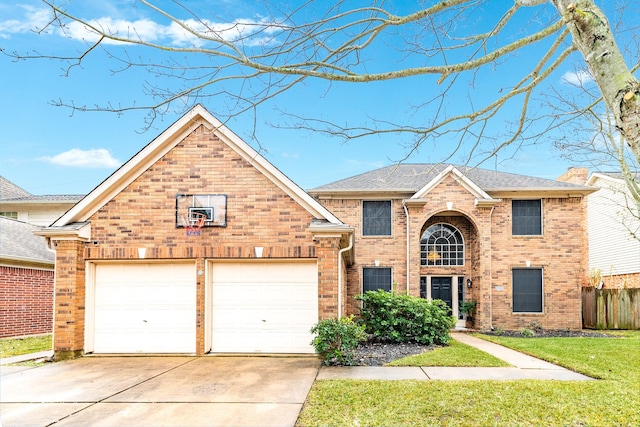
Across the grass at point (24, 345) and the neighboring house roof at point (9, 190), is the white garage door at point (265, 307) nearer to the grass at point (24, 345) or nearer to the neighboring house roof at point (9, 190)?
the grass at point (24, 345)

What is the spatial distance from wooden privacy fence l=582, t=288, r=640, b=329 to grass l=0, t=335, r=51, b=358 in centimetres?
1948

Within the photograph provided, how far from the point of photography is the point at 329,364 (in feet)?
31.8

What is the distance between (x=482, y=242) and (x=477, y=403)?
12199 mm

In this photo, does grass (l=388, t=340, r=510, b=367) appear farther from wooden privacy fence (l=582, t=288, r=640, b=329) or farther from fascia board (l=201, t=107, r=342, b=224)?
wooden privacy fence (l=582, t=288, r=640, b=329)

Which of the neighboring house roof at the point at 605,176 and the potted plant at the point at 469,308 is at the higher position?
the neighboring house roof at the point at 605,176

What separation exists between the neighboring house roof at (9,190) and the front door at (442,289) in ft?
68.3

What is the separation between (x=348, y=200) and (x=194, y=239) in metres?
8.87

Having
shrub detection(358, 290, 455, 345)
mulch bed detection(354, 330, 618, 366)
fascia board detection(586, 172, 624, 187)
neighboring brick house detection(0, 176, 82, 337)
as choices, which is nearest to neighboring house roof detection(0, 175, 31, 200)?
neighboring brick house detection(0, 176, 82, 337)

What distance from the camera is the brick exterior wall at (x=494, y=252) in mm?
18281

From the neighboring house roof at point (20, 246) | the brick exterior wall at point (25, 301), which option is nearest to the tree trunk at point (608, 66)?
the neighboring house roof at point (20, 246)

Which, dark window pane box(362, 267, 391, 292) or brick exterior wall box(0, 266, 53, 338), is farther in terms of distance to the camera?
dark window pane box(362, 267, 391, 292)

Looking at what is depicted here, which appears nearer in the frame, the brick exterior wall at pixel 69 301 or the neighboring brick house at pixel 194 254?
the brick exterior wall at pixel 69 301

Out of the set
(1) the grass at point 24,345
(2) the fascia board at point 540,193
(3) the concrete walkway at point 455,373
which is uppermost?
(2) the fascia board at point 540,193

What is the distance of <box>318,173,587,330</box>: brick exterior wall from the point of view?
18.3 meters
